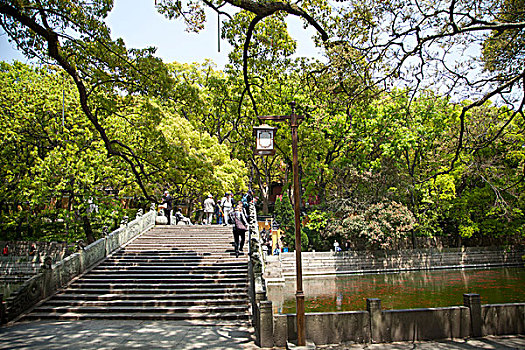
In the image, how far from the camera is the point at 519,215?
75.6 ft

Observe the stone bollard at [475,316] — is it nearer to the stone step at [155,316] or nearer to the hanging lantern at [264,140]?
the hanging lantern at [264,140]

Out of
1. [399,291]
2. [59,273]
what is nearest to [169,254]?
[59,273]

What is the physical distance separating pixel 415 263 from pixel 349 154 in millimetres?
8939

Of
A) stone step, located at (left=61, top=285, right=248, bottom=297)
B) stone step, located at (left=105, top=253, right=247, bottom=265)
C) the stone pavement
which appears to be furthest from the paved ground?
stone step, located at (left=105, top=253, right=247, bottom=265)

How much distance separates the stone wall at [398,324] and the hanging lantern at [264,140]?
3003 millimetres

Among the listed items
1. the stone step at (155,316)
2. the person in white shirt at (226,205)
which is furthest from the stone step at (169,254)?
the stone step at (155,316)

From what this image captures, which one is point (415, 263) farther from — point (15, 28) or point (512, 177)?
point (15, 28)

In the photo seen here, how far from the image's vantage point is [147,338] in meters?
8.38

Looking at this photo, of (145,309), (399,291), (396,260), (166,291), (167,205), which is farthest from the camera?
(396,260)

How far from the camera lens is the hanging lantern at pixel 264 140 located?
7715mm

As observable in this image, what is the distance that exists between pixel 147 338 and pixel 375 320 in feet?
15.9

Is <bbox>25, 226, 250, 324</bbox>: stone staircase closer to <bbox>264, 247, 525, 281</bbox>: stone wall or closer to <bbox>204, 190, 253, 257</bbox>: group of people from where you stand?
<bbox>204, 190, 253, 257</bbox>: group of people

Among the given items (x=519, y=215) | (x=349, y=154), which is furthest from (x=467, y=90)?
(x=349, y=154)

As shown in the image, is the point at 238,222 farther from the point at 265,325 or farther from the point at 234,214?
the point at 265,325
